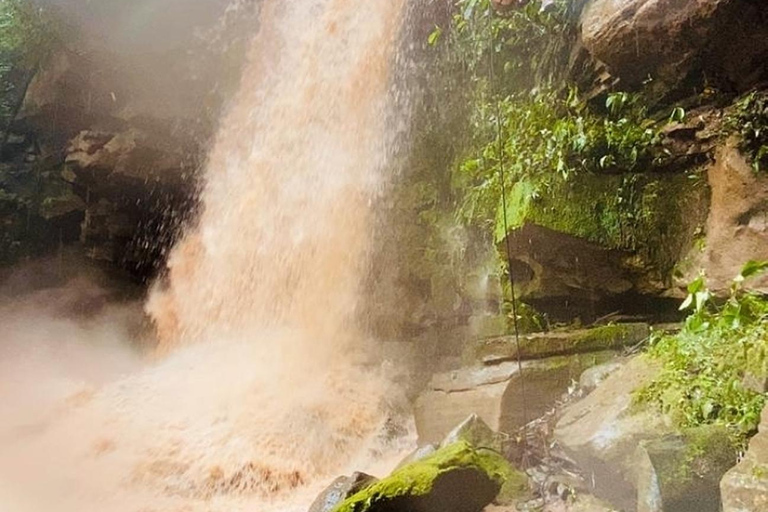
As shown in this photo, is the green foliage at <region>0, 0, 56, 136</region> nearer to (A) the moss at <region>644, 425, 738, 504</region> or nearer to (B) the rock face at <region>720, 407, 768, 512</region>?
(A) the moss at <region>644, 425, 738, 504</region>

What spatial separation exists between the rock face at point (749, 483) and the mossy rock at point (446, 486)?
1215mm

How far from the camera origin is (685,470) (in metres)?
2.81

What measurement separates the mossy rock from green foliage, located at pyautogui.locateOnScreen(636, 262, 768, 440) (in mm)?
965

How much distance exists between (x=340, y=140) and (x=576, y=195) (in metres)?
3.41

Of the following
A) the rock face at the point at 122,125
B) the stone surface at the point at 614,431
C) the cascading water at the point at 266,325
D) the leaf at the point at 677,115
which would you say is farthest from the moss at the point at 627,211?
the rock face at the point at 122,125

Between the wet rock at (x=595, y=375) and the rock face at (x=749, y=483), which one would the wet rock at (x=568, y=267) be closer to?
the wet rock at (x=595, y=375)

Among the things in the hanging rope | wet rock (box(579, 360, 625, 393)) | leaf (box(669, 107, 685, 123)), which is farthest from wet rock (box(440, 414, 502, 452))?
leaf (box(669, 107, 685, 123))

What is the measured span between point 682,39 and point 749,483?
3.17m

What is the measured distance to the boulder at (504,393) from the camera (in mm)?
4562

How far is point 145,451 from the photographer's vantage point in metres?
5.52

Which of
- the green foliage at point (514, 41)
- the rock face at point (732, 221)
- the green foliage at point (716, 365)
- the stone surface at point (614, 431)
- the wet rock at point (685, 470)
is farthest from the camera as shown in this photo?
the green foliage at point (514, 41)

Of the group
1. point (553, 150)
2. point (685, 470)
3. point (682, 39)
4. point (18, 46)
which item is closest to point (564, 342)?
point (553, 150)

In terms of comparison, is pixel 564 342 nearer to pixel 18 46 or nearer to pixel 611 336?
pixel 611 336

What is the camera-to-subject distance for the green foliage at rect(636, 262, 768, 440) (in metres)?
3.07
